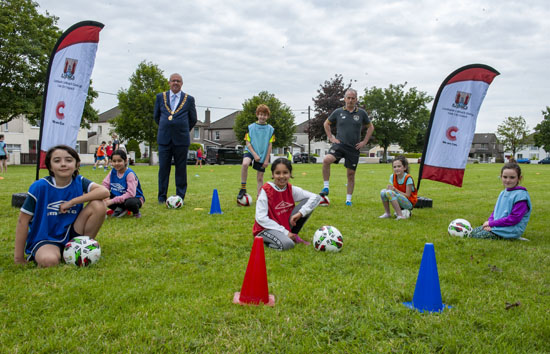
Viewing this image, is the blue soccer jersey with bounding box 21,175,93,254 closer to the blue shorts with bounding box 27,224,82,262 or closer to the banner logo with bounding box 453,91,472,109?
the blue shorts with bounding box 27,224,82,262

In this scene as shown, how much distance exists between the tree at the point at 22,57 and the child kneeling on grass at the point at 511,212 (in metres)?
31.3

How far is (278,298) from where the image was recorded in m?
2.90

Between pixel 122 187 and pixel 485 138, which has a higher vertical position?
pixel 485 138

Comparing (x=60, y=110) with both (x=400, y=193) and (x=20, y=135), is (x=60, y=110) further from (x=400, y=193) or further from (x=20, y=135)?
(x=20, y=135)

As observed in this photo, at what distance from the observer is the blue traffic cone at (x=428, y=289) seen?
2707mm

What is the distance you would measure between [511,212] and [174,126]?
20.1 ft

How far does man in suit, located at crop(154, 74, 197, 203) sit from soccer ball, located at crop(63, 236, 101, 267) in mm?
3992

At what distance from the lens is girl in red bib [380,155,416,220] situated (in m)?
6.42

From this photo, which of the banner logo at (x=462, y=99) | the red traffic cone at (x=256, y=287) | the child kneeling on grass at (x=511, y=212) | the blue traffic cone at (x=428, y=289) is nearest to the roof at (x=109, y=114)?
the banner logo at (x=462, y=99)

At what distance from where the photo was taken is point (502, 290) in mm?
3113

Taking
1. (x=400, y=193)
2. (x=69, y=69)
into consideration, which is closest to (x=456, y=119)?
(x=400, y=193)

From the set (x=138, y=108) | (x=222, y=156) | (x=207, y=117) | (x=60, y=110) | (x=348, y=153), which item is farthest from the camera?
(x=207, y=117)

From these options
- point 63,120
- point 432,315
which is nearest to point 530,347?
point 432,315

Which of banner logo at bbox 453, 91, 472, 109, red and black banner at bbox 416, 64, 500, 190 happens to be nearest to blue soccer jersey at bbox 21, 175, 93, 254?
red and black banner at bbox 416, 64, 500, 190
